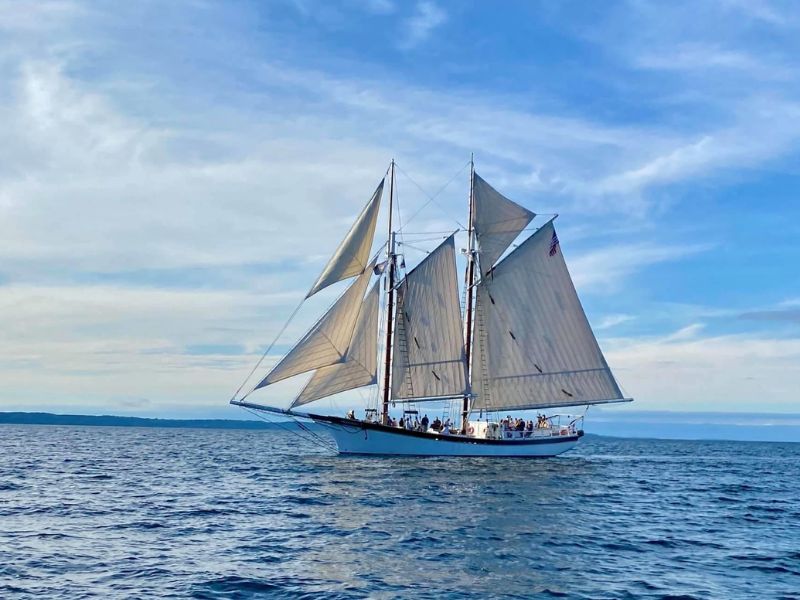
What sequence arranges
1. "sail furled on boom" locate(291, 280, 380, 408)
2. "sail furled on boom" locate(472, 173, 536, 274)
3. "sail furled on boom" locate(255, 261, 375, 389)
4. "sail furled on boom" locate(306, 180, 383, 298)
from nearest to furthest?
"sail furled on boom" locate(255, 261, 375, 389)
"sail furled on boom" locate(306, 180, 383, 298)
"sail furled on boom" locate(291, 280, 380, 408)
"sail furled on boom" locate(472, 173, 536, 274)

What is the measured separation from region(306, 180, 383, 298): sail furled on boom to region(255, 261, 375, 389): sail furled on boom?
41.7 inches

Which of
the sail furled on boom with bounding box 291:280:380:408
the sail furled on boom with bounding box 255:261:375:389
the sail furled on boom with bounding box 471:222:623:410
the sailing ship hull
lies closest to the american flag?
the sail furled on boom with bounding box 471:222:623:410

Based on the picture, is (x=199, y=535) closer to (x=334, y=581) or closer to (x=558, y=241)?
(x=334, y=581)

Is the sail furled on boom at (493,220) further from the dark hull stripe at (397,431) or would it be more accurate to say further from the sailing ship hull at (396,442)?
the sailing ship hull at (396,442)

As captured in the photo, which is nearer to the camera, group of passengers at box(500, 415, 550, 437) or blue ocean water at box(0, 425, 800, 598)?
blue ocean water at box(0, 425, 800, 598)

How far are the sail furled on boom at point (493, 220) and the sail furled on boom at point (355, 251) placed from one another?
11824mm

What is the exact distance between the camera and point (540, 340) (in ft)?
212

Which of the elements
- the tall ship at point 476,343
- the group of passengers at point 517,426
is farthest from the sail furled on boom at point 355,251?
the group of passengers at point 517,426

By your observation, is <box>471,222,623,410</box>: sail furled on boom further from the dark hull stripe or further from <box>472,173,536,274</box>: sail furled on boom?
the dark hull stripe

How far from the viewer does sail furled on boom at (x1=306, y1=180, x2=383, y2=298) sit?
55.7 metres

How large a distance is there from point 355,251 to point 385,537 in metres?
33.0

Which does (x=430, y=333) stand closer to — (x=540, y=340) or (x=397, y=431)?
(x=397, y=431)

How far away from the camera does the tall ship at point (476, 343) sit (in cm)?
6003

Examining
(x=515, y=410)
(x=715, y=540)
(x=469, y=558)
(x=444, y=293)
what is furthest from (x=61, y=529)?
(x=515, y=410)
